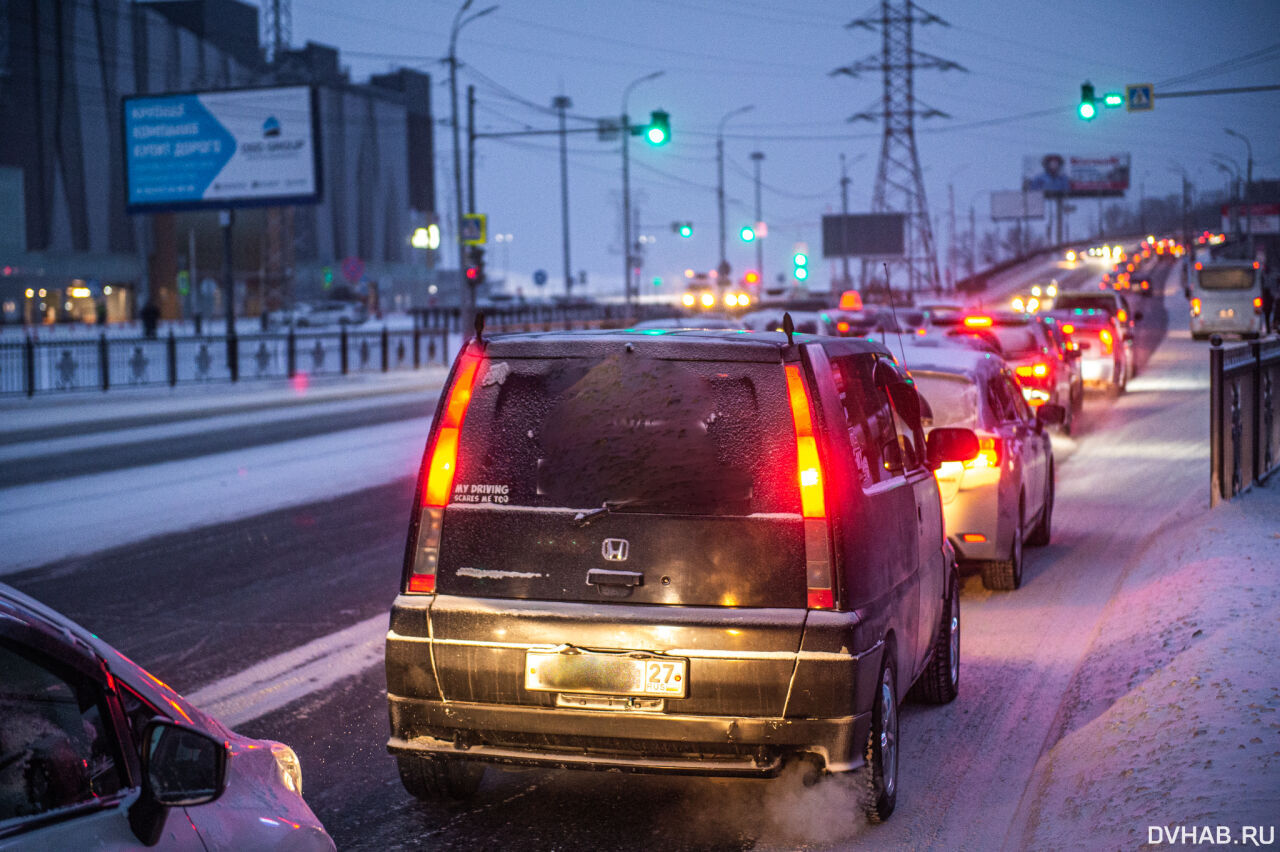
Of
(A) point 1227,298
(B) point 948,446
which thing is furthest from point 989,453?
(A) point 1227,298

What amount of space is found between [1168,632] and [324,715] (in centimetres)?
429

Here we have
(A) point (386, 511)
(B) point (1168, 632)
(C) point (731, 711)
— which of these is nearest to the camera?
(C) point (731, 711)

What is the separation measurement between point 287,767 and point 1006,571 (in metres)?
7.37

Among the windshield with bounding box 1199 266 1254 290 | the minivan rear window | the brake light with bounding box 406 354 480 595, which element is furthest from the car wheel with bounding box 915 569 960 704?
the windshield with bounding box 1199 266 1254 290

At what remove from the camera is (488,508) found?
4.89m

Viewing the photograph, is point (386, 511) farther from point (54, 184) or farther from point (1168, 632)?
point (54, 184)

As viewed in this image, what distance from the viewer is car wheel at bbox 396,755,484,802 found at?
5.32m

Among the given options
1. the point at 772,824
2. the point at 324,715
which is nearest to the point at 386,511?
the point at 324,715

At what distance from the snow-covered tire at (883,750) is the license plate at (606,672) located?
0.75 m

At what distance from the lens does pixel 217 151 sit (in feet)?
138

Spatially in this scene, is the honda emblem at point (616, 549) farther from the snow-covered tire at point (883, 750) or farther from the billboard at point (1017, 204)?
the billboard at point (1017, 204)

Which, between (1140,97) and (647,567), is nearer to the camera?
(647,567)

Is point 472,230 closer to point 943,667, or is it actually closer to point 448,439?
point 943,667

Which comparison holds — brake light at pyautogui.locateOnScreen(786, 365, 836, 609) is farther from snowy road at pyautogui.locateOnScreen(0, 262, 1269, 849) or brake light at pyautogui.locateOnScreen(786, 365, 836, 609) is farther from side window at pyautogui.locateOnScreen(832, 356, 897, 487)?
snowy road at pyautogui.locateOnScreen(0, 262, 1269, 849)
